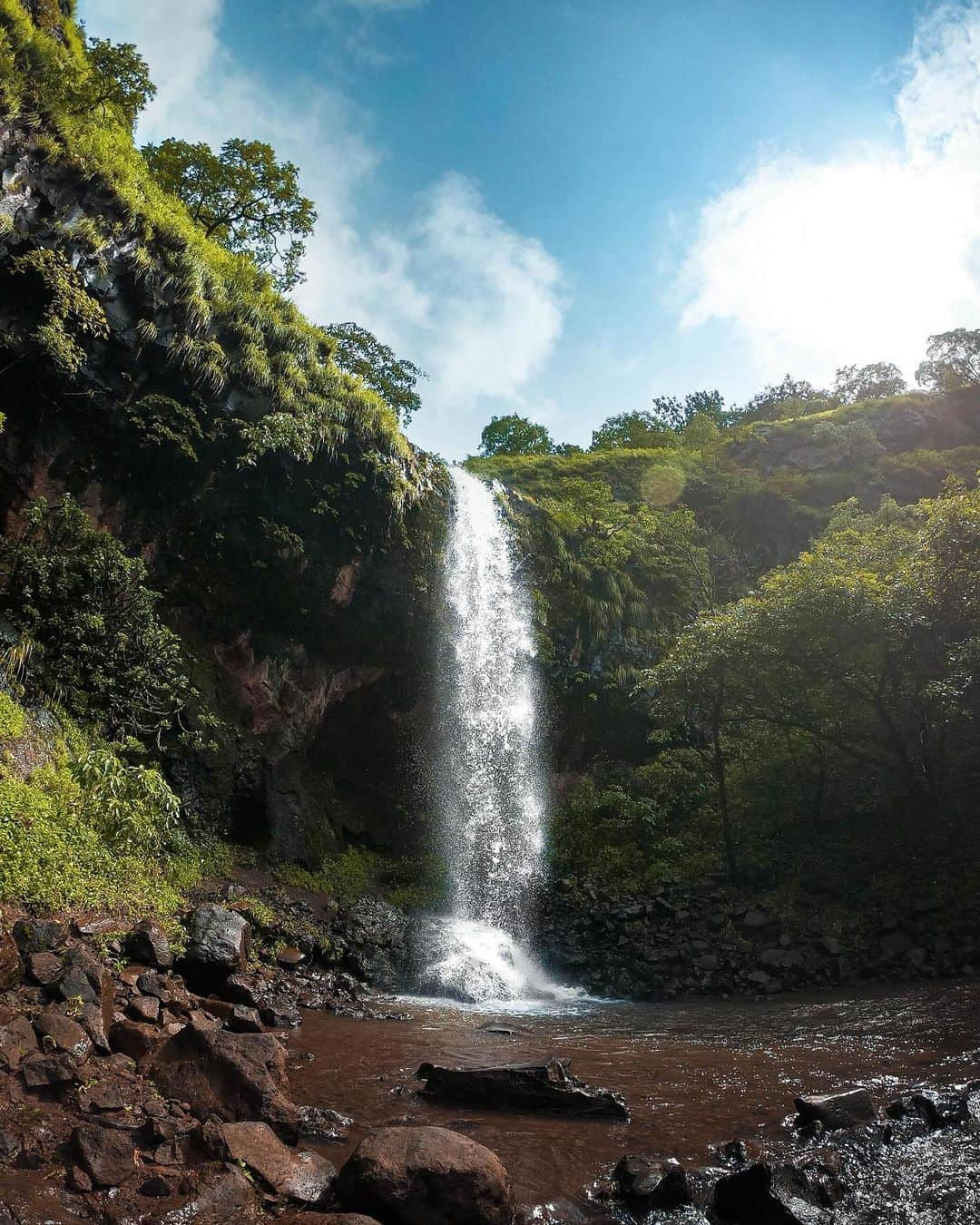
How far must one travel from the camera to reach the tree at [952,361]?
3953 cm

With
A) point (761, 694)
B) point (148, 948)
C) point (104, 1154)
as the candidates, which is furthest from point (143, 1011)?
point (761, 694)

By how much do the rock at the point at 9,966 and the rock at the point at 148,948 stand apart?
1760 millimetres

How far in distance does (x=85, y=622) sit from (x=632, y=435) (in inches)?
1257

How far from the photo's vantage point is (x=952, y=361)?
1582 inches

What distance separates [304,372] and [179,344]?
9.33ft

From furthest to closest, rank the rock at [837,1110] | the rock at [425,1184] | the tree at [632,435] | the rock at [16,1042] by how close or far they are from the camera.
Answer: the tree at [632,435] < the rock at [837,1110] < the rock at [16,1042] < the rock at [425,1184]

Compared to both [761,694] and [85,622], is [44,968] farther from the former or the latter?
[761,694]

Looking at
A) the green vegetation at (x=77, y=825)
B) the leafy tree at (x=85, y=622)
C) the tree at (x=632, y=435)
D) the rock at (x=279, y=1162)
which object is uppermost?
the tree at (x=632, y=435)

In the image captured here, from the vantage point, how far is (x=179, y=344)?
46.1 ft

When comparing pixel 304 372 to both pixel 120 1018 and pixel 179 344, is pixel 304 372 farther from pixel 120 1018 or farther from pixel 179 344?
pixel 120 1018

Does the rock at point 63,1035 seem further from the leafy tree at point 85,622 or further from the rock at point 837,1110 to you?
the leafy tree at point 85,622

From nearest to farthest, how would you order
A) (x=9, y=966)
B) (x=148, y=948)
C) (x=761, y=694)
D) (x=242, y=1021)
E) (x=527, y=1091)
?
(x=9, y=966) → (x=527, y=1091) → (x=242, y=1021) → (x=148, y=948) → (x=761, y=694)

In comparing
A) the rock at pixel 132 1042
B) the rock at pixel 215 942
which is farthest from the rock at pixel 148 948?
the rock at pixel 132 1042

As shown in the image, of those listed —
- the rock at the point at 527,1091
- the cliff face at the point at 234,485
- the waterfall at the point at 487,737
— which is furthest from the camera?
the waterfall at the point at 487,737
